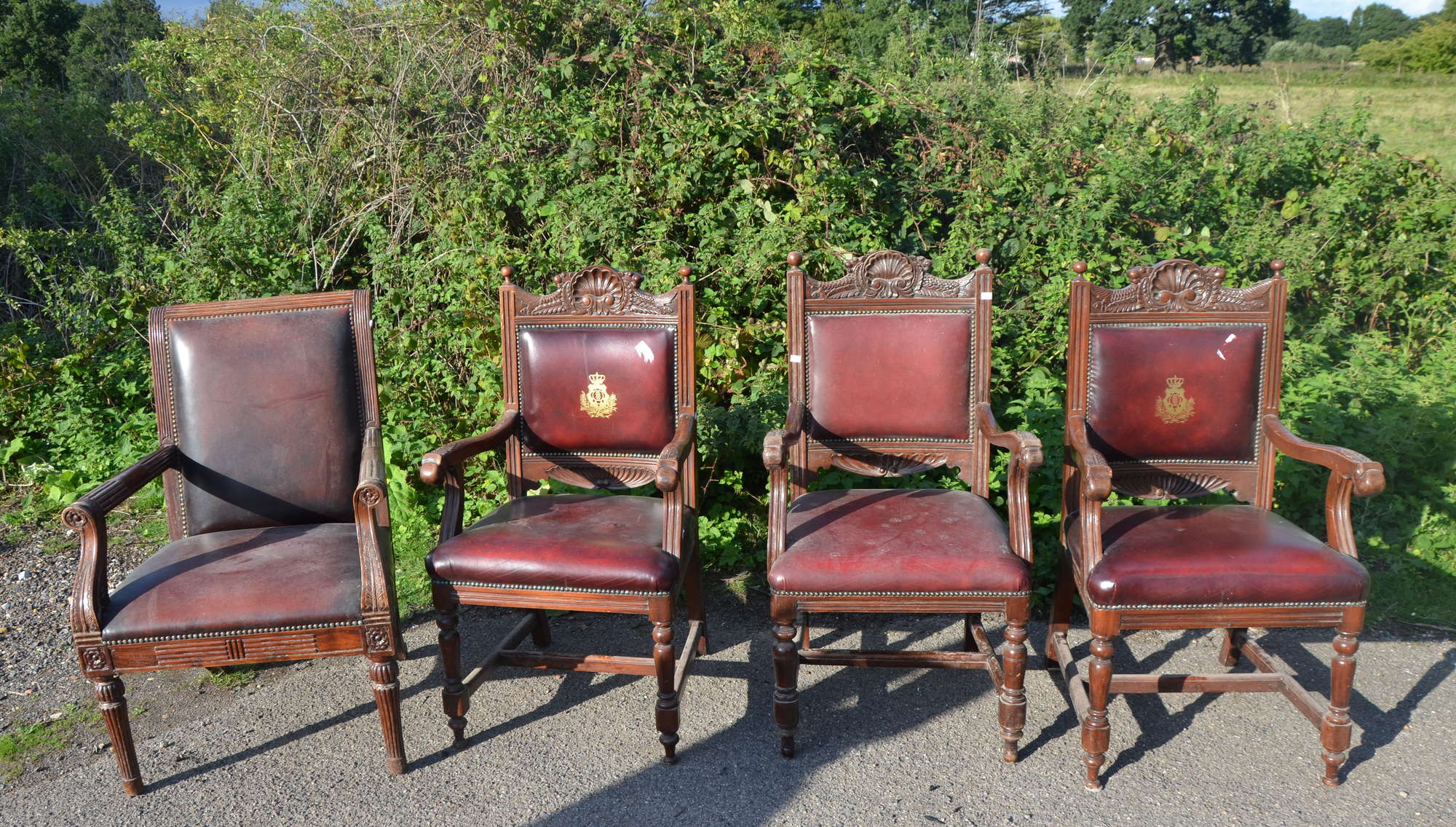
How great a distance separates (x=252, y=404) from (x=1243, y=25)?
107 feet

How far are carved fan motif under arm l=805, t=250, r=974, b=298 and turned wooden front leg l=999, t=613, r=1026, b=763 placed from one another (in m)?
1.19

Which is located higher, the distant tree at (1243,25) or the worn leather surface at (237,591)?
the distant tree at (1243,25)

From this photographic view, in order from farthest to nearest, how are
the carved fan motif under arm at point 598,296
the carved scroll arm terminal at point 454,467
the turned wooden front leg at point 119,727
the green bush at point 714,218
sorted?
the green bush at point 714,218
the carved fan motif under arm at point 598,296
the carved scroll arm terminal at point 454,467
the turned wooden front leg at point 119,727

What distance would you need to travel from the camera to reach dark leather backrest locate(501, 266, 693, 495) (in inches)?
135

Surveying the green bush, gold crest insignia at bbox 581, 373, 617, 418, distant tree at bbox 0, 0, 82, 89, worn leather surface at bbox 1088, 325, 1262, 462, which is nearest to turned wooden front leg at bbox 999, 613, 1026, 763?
worn leather surface at bbox 1088, 325, 1262, 462

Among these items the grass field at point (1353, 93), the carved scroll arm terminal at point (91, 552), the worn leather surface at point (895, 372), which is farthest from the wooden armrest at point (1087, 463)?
the grass field at point (1353, 93)

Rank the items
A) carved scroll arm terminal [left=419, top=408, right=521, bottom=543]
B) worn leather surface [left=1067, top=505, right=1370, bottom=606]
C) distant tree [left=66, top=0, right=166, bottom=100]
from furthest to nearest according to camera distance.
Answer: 1. distant tree [left=66, top=0, right=166, bottom=100]
2. carved scroll arm terminal [left=419, top=408, right=521, bottom=543]
3. worn leather surface [left=1067, top=505, right=1370, bottom=606]

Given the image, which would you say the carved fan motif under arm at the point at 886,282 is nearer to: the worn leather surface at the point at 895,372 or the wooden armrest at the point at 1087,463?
the worn leather surface at the point at 895,372

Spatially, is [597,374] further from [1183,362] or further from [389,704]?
[1183,362]

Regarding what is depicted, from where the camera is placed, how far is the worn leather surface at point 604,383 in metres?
3.44

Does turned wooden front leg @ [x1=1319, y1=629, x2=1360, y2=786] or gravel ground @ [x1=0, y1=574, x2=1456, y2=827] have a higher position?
turned wooden front leg @ [x1=1319, y1=629, x2=1360, y2=786]

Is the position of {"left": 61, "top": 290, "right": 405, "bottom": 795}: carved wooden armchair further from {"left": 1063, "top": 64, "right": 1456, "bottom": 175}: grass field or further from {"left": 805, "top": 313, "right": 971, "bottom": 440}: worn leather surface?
{"left": 1063, "top": 64, "right": 1456, "bottom": 175}: grass field

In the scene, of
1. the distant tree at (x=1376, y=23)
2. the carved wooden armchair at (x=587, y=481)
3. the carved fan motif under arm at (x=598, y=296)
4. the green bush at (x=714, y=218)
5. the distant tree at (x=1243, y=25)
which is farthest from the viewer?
the distant tree at (x=1376, y=23)

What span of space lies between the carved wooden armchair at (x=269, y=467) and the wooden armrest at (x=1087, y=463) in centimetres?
209
